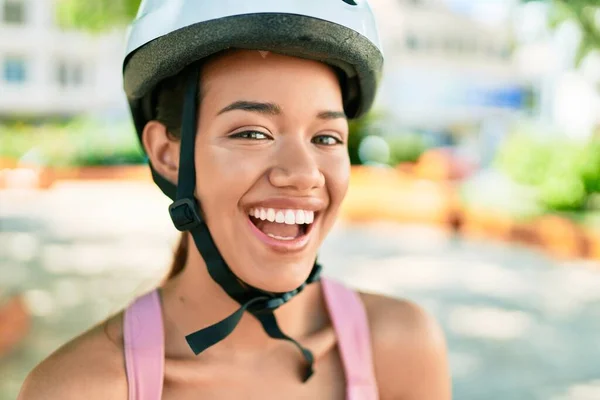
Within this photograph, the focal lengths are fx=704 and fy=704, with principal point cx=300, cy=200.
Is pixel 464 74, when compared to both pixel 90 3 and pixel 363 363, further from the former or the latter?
pixel 363 363

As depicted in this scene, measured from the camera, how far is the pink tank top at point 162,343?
5.22ft

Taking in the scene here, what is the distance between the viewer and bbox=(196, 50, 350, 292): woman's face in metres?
1.62

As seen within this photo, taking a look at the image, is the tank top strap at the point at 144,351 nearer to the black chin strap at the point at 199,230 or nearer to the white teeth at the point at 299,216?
the black chin strap at the point at 199,230

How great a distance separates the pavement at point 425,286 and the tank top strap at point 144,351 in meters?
0.81

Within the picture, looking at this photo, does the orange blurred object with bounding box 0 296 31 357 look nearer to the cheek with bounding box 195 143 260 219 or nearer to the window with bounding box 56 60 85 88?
the cheek with bounding box 195 143 260 219

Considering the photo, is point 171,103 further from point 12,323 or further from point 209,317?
point 12,323

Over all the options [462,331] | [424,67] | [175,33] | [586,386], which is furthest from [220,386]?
[424,67]

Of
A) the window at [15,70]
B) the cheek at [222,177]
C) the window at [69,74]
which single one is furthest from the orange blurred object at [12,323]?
the window at [69,74]

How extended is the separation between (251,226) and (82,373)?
19.4 inches

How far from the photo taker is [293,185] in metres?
A: 1.60

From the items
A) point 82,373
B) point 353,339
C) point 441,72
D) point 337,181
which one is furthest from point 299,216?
point 441,72

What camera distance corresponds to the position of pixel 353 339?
1796 mm

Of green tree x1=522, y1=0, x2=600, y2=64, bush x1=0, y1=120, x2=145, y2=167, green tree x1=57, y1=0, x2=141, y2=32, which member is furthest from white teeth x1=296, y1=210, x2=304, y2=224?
bush x1=0, y1=120, x2=145, y2=167

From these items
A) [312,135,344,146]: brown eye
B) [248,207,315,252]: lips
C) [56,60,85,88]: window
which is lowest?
[248,207,315,252]: lips
